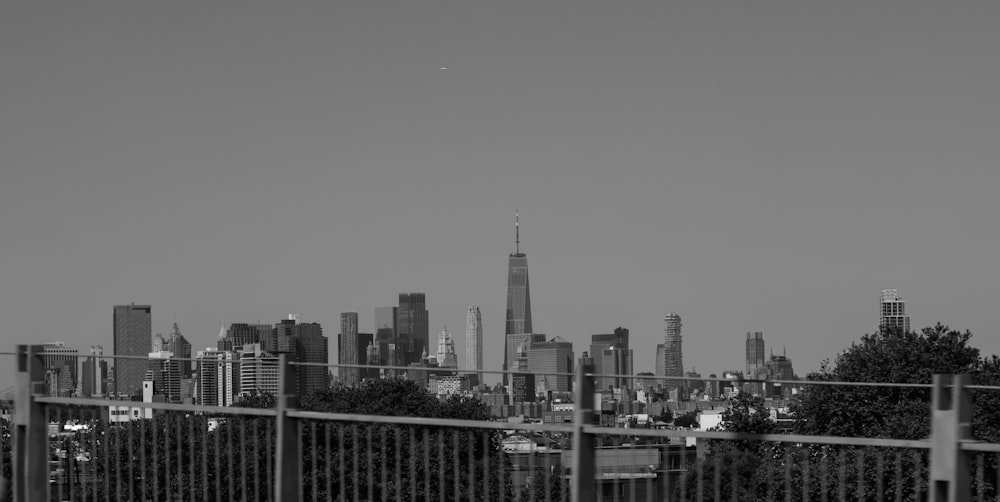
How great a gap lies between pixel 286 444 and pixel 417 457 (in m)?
1.02

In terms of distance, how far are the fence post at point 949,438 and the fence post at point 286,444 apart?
3.95 meters

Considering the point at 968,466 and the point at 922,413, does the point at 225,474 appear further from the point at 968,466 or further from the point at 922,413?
the point at 922,413

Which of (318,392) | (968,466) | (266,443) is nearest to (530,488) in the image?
(266,443)

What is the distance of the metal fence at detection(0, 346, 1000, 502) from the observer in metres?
7.91

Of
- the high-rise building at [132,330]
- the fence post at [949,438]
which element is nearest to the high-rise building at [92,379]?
the fence post at [949,438]

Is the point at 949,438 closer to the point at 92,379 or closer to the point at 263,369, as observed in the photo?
the point at 92,379

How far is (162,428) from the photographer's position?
10.0 meters

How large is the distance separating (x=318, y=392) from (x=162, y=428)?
50.3 metres

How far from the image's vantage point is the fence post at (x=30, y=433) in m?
9.92

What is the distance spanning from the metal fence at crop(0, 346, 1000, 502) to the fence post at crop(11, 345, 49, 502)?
0.03 ft

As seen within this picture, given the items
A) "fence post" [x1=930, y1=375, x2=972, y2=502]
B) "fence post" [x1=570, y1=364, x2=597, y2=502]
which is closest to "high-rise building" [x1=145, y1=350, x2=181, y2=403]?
"fence post" [x1=570, y1=364, x2=597, y2=502]

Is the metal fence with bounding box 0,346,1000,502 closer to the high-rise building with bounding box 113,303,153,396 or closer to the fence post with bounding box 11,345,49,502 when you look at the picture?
the fence post with bounding box 11,345,49,502

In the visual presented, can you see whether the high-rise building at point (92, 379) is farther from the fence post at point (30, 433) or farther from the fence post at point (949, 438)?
the fence post at point (949, 438)

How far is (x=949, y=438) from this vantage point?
7.20 m
